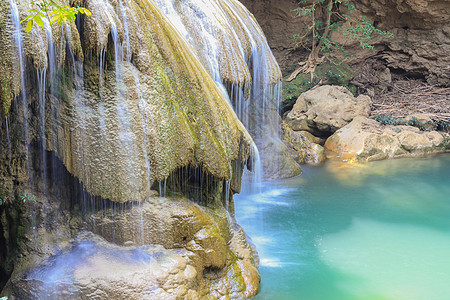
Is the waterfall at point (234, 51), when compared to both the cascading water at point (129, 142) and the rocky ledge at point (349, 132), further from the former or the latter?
the rocky ledge at point (349, 132)

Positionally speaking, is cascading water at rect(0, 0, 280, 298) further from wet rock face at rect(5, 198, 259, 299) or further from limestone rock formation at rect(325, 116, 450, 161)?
limestone rock formation at rect(325, 116, 450, 161)

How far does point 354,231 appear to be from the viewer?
6.42 metres

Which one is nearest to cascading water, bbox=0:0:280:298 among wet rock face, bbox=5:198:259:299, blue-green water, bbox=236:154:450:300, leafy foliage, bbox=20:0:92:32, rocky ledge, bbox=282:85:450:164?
wet rock face, bbox=5:198:259:299

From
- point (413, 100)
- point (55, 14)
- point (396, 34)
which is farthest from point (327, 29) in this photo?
point (55, 14)

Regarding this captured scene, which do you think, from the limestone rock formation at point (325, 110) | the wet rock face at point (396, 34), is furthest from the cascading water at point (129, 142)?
the wet rock face at point (396, 34)

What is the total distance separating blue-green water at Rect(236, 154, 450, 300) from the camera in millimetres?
4977

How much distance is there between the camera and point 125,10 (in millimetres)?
4254

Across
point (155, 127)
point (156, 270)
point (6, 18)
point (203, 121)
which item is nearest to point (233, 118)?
point (203, 121)

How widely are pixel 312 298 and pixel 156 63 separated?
3.04 m

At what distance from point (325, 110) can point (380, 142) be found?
5.28 ft

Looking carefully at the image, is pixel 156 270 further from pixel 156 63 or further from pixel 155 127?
pixel 156 63

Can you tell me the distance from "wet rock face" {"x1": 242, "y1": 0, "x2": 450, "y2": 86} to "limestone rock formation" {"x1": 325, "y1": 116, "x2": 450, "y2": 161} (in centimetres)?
365

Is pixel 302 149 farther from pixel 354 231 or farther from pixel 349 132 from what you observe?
pixel 354 231

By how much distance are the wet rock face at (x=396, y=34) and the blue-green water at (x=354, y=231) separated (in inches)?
199
